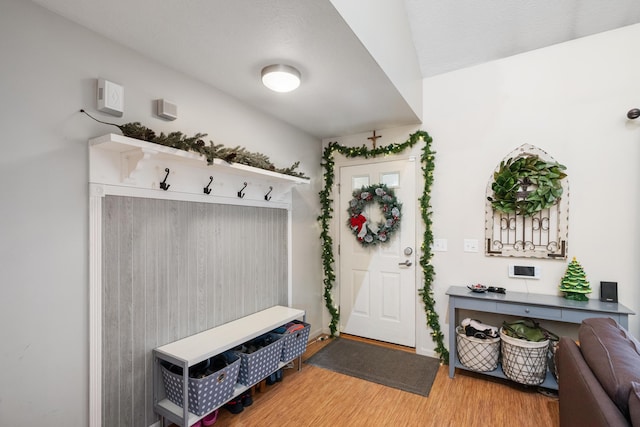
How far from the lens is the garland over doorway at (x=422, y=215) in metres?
3.12

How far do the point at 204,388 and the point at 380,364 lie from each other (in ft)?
5.67

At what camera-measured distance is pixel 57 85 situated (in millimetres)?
1580

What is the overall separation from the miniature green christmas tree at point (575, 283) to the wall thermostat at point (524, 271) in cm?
20

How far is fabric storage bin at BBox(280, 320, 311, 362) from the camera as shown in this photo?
2.60 metres

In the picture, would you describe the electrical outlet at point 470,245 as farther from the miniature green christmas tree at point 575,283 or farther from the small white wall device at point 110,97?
the small white wall device at point 110,97

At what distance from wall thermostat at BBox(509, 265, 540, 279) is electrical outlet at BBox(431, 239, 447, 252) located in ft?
1.92

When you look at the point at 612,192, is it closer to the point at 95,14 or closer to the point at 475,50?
the point at 475,50

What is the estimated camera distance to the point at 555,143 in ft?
8.61

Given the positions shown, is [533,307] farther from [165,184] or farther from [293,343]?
[165,184]

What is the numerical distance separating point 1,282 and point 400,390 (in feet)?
8.68

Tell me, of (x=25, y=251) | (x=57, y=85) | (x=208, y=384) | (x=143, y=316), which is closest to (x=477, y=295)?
(x=208, y=384)

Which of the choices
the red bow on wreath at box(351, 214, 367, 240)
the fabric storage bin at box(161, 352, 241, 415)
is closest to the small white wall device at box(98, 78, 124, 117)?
the fabric storage bin at box(161, 352, 241, 415)

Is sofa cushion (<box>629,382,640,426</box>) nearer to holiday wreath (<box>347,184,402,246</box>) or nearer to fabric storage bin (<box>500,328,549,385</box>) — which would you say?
fabric storage bin (<box>500,328,549,385</box>)

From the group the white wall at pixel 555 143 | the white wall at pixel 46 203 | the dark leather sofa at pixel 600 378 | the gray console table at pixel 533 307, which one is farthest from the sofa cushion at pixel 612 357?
the white wall at pixel 46 203
